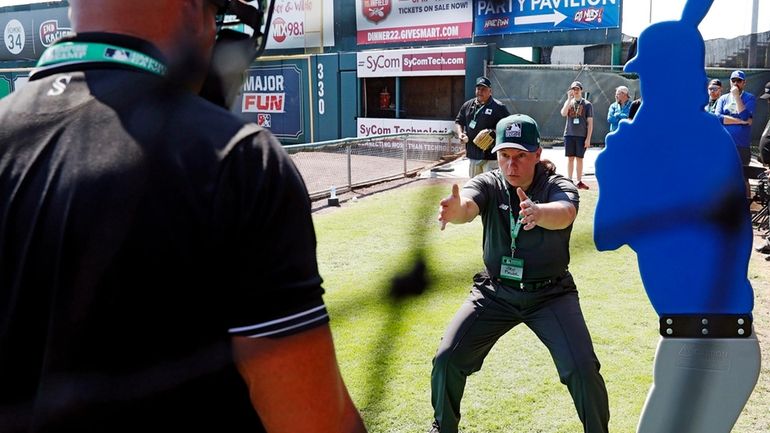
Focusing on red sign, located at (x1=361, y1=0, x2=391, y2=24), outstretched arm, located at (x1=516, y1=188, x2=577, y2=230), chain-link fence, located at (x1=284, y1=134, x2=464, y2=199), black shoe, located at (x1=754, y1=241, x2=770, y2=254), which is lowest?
black shoe, located at (x1=754, y1=241, x2=770, y2=254)

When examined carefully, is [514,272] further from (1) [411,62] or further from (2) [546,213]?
(1) [411,62]

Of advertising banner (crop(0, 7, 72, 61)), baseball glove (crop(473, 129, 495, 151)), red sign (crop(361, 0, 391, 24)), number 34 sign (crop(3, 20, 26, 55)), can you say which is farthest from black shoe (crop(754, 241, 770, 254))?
number 34 sign (crop(3, 20, 26, 55))

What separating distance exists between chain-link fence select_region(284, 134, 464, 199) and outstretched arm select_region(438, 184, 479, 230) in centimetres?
556

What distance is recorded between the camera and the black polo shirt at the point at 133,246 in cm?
86

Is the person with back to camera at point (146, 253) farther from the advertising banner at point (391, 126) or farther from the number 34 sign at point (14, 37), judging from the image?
the number 34 sign at point (14, 37)

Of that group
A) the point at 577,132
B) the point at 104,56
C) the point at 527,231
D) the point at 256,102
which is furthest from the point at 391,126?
the point at 104,56

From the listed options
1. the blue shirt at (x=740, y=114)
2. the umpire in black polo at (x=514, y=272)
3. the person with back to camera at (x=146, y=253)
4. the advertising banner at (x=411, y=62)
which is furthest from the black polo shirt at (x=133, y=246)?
the advertising banner at (x=411, y=62)

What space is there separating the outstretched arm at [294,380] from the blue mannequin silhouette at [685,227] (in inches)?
25.9

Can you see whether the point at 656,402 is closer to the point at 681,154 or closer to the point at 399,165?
the point at 681,154

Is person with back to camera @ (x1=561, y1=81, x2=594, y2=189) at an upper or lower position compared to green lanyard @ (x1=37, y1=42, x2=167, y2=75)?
lower

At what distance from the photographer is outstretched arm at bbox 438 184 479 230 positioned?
2895 mm

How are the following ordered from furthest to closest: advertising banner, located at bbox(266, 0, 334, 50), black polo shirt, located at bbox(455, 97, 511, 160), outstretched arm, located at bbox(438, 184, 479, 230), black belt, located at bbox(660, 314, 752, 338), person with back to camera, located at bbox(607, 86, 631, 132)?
1. person with back to camera, located at bbox(607, 86, 631, 132)
2. black polo shirt, located at bbox(455, 97, 511, 160)
3. outstretched arm, located at bbox(438, 184, 479, 230)
4. black belt, located at bbox(660, 314, 752, 338)
5. advertising banner, located at bbox(266, 0, 334, 50)

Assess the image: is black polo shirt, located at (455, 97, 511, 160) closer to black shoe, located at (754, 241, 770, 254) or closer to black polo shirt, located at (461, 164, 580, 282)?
black shoe, located at (754, 241, 770, 254)

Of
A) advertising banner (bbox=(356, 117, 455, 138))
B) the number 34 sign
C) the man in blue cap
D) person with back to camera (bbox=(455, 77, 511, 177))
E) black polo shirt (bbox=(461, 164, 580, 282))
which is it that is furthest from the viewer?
the number 34 sign
